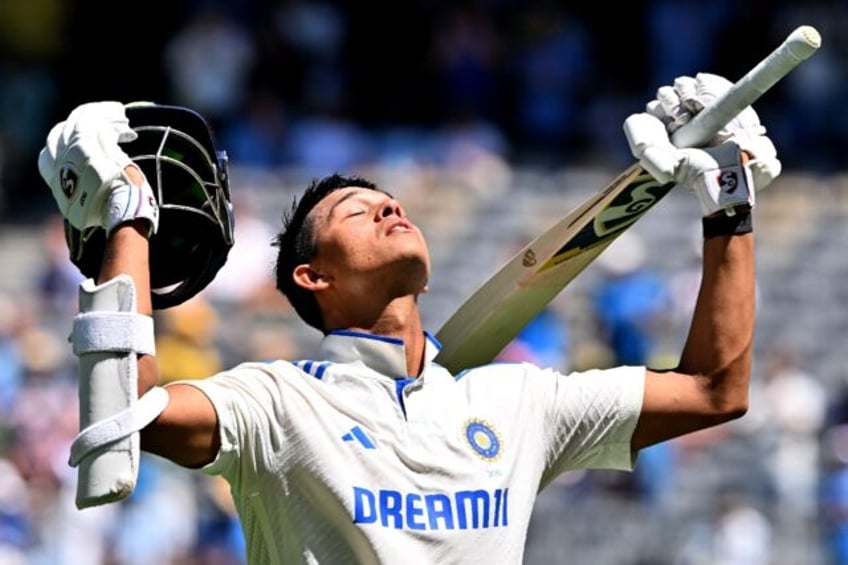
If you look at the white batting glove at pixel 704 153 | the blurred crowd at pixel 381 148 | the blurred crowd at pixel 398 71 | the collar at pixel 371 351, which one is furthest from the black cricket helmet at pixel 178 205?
the blurred crowd at pixel 398 71

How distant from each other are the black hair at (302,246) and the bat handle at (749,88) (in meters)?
0.81

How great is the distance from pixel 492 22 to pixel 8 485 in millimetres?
8035

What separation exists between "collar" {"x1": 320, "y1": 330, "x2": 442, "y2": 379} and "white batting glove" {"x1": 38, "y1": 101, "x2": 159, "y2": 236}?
615 millimetres

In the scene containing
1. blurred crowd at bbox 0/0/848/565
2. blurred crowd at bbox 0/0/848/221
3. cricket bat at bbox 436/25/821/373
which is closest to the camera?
cricket bat at bbox 436/25/821/373

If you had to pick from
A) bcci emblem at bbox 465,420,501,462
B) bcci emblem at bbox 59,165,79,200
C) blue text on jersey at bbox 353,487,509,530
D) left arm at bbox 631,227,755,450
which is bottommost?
blue text on jersey at bbox 353,487,509,530

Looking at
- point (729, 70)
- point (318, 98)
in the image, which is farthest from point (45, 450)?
point (729, 70)

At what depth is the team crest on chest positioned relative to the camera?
4.51 meters

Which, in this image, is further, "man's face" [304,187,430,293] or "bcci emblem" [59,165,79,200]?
"man's face" [304,187,430,293]

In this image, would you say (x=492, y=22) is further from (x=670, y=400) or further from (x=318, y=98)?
(x=670, y=400)

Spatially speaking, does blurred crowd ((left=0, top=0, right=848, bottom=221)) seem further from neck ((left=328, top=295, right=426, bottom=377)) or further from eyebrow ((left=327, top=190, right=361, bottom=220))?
neck ((left=328, top=295, right=426, bottom=377))

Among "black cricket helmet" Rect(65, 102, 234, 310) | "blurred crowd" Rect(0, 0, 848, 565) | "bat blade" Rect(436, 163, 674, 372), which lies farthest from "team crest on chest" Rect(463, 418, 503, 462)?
"blurred crowd" Rect(0, 0, 848, 565)

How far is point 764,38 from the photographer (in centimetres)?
1745

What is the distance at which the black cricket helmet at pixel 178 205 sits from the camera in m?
4.48

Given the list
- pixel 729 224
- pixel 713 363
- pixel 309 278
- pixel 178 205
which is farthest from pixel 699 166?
pixel 178 205
